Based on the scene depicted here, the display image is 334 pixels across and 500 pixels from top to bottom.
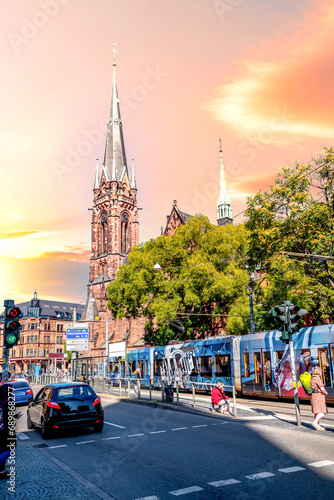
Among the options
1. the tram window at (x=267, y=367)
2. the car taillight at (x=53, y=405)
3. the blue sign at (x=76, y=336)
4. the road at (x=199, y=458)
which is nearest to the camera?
the road at (x=199, y=458)

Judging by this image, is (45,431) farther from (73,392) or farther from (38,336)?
(38,336)

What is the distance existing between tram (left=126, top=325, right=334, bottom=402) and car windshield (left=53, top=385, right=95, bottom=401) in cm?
621

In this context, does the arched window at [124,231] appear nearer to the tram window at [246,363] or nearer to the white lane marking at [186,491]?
the tram window at [246,363]

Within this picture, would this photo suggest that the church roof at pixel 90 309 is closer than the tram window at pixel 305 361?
No

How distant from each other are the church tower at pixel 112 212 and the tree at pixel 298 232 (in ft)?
168

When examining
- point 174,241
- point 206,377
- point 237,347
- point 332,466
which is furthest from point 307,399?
point 174,241

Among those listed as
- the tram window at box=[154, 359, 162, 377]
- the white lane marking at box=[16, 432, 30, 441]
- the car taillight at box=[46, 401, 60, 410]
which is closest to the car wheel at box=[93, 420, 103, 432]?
the car taillight at box=[46, 401, 60, 410]

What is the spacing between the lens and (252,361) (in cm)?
2211

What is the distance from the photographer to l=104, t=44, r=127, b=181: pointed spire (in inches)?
3206

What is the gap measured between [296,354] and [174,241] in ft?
64.7

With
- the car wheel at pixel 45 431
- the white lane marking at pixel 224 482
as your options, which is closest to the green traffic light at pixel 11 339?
the car wheel at pixel 45 431

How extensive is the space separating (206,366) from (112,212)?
55.0 m

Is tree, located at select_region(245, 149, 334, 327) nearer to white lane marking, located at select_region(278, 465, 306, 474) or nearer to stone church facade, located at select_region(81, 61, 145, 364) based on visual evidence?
white lane marking, located at select_region(278, 465, 306, 474)

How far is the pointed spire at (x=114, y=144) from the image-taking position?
81.4m
